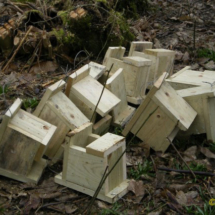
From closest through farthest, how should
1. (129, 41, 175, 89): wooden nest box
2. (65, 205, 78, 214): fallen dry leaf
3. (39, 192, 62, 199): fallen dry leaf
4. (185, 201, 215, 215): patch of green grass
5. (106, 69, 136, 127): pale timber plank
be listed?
(185, 201, 215, 215): patch of green grass < (65, 205, 78, 214): fallen dry leaf < (39, 192, 62, 199): fallen dry leaf < (106, 69, 136, 127): pale timber plank < (129, 41, 175, 89): wooden nest box

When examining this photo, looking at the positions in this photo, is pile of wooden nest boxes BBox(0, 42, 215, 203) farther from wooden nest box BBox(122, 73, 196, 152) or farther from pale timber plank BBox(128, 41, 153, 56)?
pale timber plank BBox(128, 41, 153, 56)

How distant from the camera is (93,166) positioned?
3352 mm

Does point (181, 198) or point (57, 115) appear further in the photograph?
point (57, 115)

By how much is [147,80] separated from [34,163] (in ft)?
6.09

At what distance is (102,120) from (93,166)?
3.37ft

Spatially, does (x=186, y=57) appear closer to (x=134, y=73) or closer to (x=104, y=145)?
(x=134, y=73)

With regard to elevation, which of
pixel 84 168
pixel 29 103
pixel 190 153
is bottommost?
pixel 190 153

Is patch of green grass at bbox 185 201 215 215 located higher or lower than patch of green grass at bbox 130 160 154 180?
higher

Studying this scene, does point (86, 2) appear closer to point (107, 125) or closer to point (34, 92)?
point (34, 92)

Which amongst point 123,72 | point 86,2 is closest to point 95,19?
point 86,2

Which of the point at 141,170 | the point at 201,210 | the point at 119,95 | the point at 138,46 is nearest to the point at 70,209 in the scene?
the point at 141,170

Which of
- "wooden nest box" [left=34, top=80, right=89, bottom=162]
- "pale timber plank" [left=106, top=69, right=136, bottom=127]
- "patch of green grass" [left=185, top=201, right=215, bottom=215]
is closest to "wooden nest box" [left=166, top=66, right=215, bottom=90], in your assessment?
"pale timber plank" [left=106, top=69, right=136, bottom=127]

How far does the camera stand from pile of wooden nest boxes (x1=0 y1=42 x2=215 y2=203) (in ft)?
11.3

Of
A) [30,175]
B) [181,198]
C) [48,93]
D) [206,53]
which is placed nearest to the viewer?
[181,198]
